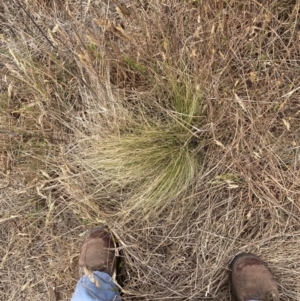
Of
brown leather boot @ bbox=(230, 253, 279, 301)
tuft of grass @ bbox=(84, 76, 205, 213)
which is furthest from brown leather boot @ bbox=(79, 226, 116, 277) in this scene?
brown leather boot @ bbox=(230, 253, 279, 301)

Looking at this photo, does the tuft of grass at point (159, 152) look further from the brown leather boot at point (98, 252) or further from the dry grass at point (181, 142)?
the brown leather boot at point (98, 252)

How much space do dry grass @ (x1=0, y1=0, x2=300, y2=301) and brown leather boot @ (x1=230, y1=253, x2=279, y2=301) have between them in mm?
49

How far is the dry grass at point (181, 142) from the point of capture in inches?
59.4

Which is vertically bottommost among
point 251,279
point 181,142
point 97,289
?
point 251,279

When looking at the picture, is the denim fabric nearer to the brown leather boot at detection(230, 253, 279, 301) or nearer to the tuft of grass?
the tuft of grass

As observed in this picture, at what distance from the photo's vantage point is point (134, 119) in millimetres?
1556

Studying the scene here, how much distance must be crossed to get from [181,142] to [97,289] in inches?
25.8

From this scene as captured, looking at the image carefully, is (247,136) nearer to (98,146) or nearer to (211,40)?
(211,40)

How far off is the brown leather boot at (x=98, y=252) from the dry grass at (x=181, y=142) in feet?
0.18

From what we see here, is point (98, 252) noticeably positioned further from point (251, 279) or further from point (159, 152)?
point (251, 279)

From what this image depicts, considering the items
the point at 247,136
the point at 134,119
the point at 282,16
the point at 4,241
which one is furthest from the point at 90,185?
the point at 282,16

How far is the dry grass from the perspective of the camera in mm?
1509

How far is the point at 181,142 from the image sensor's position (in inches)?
60.7

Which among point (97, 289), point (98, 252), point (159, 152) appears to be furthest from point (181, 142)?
point (97, 289)
